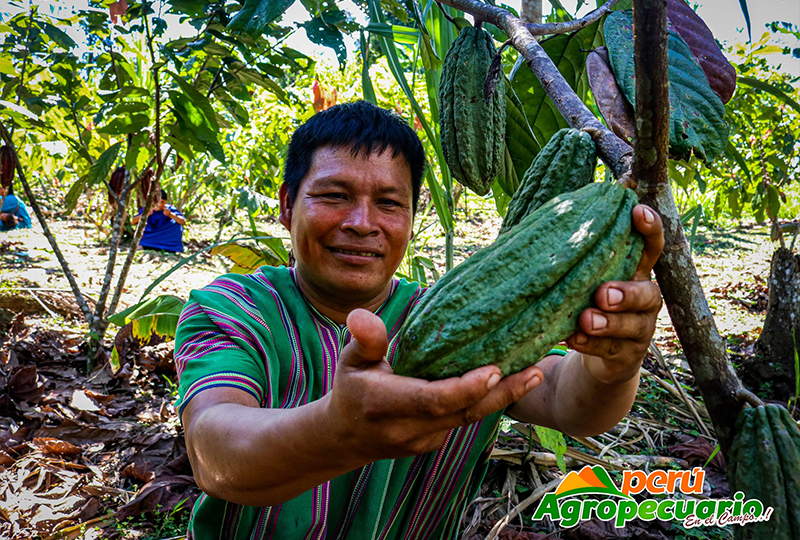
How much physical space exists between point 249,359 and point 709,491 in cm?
176

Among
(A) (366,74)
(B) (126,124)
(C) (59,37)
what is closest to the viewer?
(A) (366,74)

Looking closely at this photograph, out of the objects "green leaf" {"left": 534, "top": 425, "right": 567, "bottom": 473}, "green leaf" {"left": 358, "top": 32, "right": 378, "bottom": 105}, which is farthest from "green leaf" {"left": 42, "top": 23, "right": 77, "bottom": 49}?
"green leaf" {"left": 534, "top": 425, "right": 567, "bottom": 473}

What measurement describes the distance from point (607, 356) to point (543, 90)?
2.27 ft

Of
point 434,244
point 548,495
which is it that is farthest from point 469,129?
point 434,244

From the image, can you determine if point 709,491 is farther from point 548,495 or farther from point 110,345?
point 110,345

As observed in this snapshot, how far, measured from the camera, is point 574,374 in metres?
1.02

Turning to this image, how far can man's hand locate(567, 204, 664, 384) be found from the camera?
2.11 feet

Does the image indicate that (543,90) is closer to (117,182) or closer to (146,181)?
(146,181)

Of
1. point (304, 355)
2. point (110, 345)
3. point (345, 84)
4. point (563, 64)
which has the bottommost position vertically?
point (110, 345)

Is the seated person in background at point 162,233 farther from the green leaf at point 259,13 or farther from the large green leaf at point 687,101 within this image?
the large green leaf at point 687,101

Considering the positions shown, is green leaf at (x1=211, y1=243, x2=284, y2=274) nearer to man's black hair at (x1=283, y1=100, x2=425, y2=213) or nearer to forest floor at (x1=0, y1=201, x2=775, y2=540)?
forest floor at (x1=0, y1=201, x2=775, y2=540)

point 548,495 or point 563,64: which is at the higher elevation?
point 563,64

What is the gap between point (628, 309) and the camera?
2.16 ft

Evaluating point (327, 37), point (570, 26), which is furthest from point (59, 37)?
point (570, 26)
